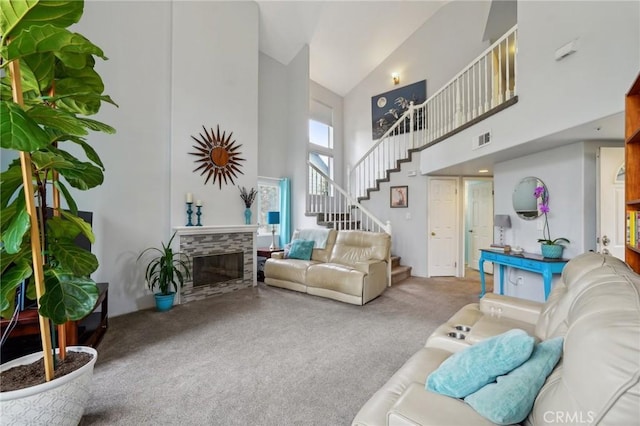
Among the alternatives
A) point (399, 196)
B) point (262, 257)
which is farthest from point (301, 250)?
point (399, 196)

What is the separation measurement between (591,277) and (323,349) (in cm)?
197

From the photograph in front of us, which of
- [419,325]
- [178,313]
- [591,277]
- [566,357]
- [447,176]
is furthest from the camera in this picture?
[447,176]

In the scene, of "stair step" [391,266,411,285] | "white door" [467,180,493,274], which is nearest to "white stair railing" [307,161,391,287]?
"stair step" [391,266,411,285]

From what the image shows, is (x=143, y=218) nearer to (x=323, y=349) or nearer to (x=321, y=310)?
(x=321, y=310)

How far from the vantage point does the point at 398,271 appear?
5.10m

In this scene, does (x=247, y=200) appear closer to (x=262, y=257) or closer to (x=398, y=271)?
(x=262, y=257)

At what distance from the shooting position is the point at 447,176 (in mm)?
5363

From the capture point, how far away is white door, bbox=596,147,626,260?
2701 millimetres

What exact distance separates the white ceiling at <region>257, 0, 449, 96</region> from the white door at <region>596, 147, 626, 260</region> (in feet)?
15.9

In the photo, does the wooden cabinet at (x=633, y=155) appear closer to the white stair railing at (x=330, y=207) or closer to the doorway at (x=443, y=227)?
the doorway at (x=443, y=227)

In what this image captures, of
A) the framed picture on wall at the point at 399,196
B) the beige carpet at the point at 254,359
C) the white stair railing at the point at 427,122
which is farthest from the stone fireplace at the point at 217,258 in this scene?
the white stair railing at the point at 427,122

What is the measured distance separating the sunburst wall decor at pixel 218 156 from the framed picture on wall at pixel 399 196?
3.15 meters

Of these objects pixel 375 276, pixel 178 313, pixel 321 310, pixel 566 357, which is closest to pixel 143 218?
pixel 178 313

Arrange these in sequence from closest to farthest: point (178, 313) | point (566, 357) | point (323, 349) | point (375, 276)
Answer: point (566, 357) < point (323, 349) < point (178, 313) < point (375, 276)
